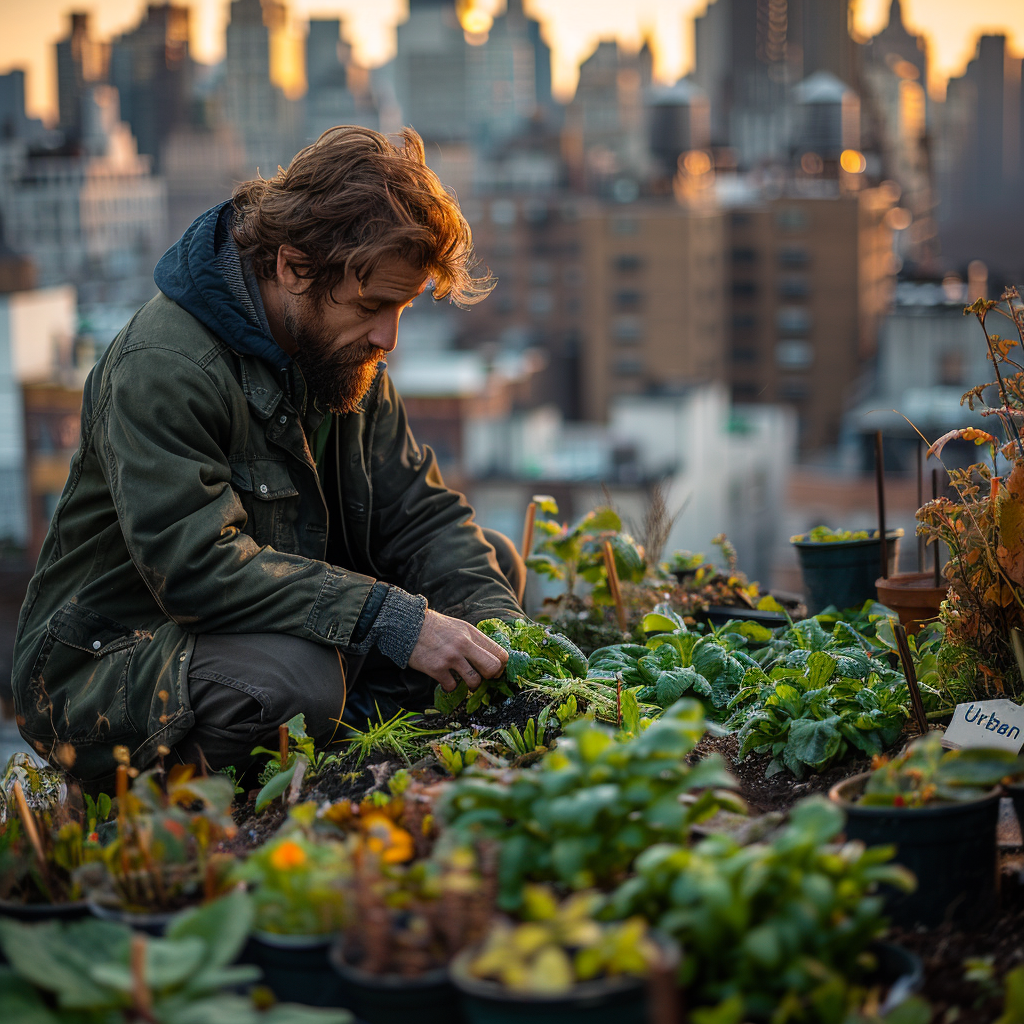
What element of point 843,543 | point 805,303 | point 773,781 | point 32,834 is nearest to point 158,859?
point 32,834

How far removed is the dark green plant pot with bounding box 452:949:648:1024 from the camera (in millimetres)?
1185

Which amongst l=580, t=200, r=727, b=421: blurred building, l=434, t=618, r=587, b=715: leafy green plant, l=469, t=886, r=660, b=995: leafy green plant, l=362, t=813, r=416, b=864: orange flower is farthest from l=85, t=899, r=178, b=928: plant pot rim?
l=580, t=200, r=727, b=421: blurred building

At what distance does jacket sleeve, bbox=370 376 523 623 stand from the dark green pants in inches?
19.5

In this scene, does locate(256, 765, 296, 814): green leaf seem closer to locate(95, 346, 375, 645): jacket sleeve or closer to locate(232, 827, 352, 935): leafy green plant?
locate(95, 346, 375, 645): jacket sleeve

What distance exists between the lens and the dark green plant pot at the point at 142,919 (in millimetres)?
1514

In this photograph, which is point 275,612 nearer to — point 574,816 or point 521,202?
point 574,816

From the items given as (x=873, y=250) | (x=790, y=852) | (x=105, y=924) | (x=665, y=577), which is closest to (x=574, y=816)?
(x=790, y=852)

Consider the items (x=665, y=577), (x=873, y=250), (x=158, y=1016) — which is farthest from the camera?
(x=873, y=250)

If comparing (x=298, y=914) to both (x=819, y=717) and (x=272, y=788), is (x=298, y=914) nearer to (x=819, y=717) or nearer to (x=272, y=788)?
(x=272, y=788)

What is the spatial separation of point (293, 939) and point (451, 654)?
0.99 metres

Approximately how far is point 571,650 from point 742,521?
1525 inches

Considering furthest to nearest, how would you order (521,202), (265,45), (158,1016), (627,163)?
1. (265,45)
2. (627,163)
3. (521,202)
4. (158,1016)

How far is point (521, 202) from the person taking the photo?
63.7 metres

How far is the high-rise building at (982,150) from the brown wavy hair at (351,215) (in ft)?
361
